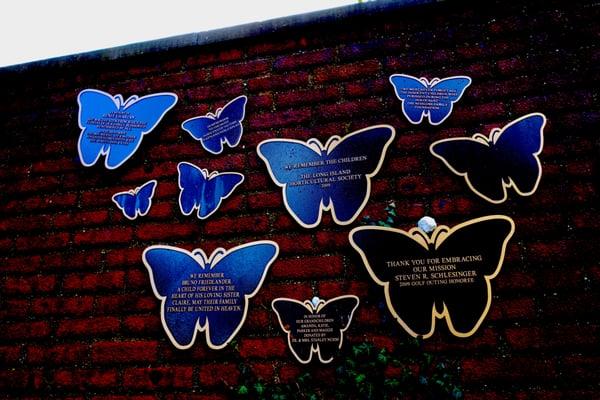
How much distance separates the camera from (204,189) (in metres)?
1.32

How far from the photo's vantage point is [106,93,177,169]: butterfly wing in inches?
55.3

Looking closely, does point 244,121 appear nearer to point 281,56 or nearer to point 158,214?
point 281,56

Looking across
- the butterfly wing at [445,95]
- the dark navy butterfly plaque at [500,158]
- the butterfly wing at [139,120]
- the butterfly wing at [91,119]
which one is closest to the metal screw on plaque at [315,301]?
the dark navy butterfly plaque at [500,158]

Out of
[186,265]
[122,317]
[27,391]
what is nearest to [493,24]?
[186,265]

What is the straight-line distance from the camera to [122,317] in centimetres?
124

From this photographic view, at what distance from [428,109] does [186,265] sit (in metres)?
1.01

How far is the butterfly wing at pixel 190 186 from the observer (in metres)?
1.30

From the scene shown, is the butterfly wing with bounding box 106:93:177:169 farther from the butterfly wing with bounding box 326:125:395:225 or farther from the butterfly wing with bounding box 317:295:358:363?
the butterfly wing with bounding box 317:295:358:363

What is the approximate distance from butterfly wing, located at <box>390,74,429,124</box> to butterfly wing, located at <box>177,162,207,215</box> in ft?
2.55

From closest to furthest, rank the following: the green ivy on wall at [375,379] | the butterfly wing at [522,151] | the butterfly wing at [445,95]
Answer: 1. the green ivy on wall at [375,379]
2. the butterfly wing at [522,151]
3. the butterfly wing at [445,95]

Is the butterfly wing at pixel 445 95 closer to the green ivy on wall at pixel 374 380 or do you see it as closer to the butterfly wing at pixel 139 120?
the green ivy on wall at pixel 374 380

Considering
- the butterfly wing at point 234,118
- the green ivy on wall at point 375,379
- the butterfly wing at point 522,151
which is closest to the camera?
the green ivy on wall at point 375,379

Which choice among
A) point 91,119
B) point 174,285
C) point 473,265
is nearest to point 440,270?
point 473,265

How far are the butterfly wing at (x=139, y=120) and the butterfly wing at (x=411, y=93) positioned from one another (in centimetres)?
87
